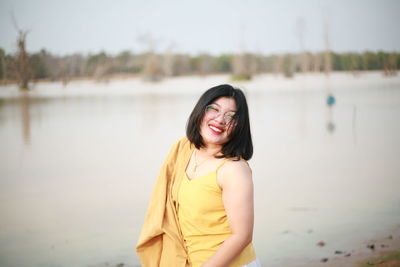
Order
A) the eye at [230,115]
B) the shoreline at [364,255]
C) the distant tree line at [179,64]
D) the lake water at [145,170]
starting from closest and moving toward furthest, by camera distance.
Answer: the eye at [230,115]
the shoreline at [364,255]
the lake water at [145,170]
the distant tree line at [179,64]

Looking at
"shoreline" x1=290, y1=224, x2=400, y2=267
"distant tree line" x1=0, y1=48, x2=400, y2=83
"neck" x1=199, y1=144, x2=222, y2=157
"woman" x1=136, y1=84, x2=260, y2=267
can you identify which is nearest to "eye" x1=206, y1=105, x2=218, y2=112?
"woman" x1=136, y1=84, x2=260, y2=267

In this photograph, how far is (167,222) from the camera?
4.29 ft

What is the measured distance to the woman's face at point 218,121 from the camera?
1246 millimetres

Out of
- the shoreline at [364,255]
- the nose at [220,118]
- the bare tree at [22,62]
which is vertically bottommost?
the shoreline at [364,255]

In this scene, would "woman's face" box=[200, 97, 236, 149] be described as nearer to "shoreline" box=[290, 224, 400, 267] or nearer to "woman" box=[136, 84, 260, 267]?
"woman" box=[136, 84, 260, 267]

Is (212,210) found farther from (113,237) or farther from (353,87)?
(353,87)

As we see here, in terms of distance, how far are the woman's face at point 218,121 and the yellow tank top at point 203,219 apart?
0.09 m

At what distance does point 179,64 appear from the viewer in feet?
41.8

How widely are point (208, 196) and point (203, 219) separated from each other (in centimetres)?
7

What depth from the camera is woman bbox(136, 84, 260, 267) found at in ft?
3.84

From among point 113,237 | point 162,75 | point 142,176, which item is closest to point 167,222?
point 113,237

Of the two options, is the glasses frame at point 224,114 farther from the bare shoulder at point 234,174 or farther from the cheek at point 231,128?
the bare shoulder at point 234,174

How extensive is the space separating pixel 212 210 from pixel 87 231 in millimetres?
2588

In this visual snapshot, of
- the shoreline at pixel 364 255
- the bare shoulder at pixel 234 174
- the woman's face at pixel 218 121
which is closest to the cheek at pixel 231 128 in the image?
the woman's face at pixel 218 121
